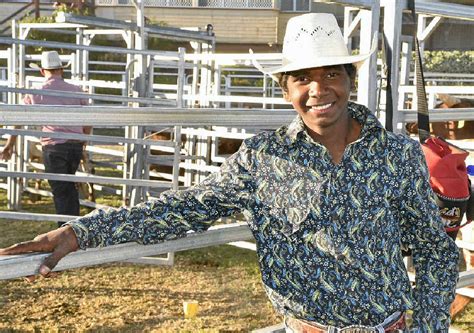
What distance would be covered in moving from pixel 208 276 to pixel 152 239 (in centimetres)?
370

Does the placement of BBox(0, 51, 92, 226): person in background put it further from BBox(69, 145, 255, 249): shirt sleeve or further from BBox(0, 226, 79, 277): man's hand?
BBox(0, 226, 79, 277): man's hand

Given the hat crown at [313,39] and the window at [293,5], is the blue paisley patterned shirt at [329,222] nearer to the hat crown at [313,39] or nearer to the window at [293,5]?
the hat crown at [313,39]

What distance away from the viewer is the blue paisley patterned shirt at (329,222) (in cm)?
193

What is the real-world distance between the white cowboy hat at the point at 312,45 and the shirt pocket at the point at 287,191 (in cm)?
24

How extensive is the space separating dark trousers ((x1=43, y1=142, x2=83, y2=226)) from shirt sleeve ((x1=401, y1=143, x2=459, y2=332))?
198 inches

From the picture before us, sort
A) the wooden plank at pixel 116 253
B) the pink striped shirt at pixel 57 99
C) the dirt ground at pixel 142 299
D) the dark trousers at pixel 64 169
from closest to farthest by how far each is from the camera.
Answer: the wooden plank at pixel 116 253 < the dirt ground at pixel 142 299 < the dark trousers at pixel 64 169 < the pink striped shirt at pixel 57 99

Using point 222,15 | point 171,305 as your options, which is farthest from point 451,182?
point 222,15

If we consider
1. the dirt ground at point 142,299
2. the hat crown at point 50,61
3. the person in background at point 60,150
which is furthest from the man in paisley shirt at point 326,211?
the hat crown at point 50,61

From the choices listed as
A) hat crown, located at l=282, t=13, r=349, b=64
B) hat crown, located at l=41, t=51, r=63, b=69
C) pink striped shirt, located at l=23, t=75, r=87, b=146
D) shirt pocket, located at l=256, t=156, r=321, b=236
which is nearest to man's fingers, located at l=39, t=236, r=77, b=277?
shirt pocket, located at l=256, t=156, r=321, b=236

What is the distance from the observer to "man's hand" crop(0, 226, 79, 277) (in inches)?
69.1

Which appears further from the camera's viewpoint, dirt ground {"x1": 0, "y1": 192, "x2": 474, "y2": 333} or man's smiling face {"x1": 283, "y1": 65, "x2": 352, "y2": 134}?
dirt ground {"x1": 0, "y1": 192, "x2": 474, "y2": 333}

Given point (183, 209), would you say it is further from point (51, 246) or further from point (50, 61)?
point (50, 61)

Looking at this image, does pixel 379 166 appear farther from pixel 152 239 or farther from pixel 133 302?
pixel 133 302

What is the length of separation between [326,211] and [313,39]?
0.43 metres
